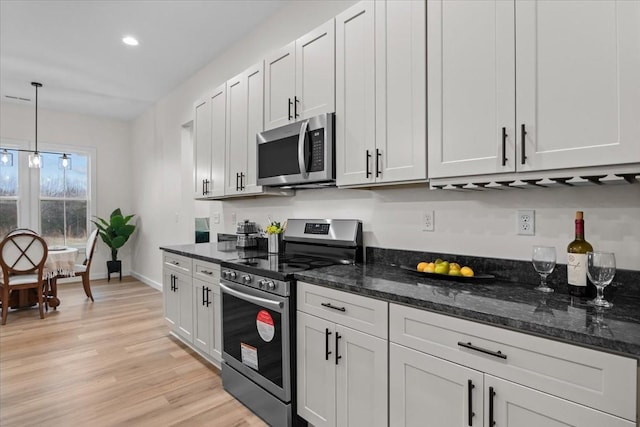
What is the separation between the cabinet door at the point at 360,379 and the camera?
59.0 inches

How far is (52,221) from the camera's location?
19.7 ft

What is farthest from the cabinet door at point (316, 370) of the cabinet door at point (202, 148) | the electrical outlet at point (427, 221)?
the cabinet door at point (202, 148)

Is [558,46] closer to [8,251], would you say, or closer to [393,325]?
[393,325]

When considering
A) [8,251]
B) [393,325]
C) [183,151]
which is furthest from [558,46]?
[8,251]

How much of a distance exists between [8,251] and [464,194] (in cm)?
486

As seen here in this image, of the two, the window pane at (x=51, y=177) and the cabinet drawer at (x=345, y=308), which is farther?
the window pane at (x=51, y=177)

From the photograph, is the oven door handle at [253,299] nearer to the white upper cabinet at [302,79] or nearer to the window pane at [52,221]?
the white upper cabinet at [302,79]

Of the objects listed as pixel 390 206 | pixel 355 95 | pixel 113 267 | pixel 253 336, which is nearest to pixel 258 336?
pixel 253 336

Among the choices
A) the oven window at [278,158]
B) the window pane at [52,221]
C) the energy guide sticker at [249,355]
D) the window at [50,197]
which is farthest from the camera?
the window pane at [52,221]

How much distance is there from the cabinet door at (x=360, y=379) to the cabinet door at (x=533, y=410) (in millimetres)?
442

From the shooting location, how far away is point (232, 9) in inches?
122

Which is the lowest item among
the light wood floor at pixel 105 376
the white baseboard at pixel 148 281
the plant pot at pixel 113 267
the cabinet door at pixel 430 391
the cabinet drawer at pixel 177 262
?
the light wood floor at pixel 105 376

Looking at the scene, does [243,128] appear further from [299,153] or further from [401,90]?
[401,90]

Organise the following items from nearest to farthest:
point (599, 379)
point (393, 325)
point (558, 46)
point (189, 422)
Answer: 1. point (599, 379)
2. point (558, 46)
3. point (393, 325)
4. point (189, 422)
